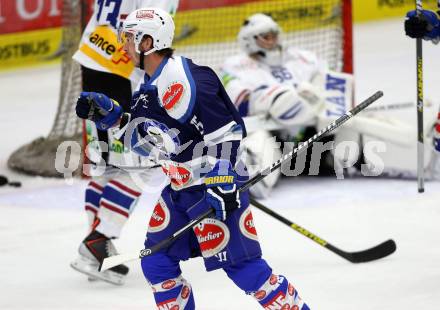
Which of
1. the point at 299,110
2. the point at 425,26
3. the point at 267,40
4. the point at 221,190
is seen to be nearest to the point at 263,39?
the point at 267,40

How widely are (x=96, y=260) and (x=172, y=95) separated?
4.85ft

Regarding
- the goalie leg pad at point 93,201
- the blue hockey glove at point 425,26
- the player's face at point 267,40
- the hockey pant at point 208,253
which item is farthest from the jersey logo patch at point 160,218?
the player's face at point 267,40

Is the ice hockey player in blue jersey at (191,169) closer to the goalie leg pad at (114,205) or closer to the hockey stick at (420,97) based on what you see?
the goalie leg pad at (114,205)

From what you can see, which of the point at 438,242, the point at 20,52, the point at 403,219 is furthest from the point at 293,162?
the point at 20,52

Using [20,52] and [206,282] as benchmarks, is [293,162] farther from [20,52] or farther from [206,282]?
[20,52]

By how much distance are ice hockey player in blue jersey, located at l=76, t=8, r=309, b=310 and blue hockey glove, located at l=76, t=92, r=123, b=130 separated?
183 mm

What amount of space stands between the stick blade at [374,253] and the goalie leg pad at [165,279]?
4.64 feet

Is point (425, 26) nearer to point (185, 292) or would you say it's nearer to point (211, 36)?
point (185, 292)

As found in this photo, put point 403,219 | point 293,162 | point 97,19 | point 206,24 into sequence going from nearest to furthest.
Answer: point 97,19, point 403,219, point 293,162, point 206,24

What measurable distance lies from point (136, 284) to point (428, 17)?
1695 millimetres

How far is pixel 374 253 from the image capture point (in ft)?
16.8

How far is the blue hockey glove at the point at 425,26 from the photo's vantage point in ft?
16.0

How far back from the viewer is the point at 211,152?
12.2ft

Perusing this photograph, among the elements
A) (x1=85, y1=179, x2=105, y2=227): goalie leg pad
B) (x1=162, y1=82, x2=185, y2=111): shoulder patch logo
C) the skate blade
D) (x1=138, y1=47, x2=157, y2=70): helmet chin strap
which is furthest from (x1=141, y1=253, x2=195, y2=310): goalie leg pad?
(x1=85, y1=179, x2=105, y2=227): goalie leg pad
